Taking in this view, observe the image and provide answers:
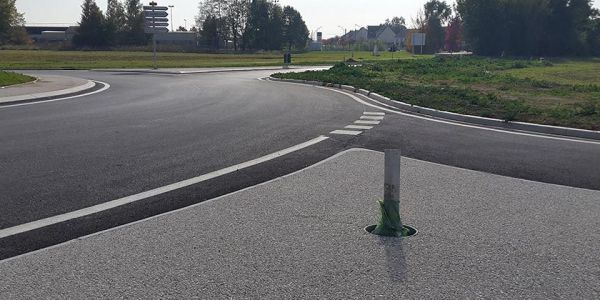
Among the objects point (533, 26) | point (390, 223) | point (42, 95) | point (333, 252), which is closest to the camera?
point (333, 252)

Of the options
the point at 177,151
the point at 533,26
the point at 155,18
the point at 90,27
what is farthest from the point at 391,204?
the point at 90,27

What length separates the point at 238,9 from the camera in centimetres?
11200

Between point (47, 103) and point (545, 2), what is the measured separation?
7640 centimetres

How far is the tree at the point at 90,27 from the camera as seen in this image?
95938mm

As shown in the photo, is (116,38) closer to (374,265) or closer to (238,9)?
(238,9)

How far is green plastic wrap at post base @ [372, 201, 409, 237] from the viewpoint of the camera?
17.6ft

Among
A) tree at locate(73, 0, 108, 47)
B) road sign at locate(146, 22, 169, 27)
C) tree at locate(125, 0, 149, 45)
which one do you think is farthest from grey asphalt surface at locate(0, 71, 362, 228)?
tree at locate(125, 0, 149, 45)

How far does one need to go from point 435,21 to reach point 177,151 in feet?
382

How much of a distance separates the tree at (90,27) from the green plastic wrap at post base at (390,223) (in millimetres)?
98783

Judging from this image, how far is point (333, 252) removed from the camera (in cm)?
489

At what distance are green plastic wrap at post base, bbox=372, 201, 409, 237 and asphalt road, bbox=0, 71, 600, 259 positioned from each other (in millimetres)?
2256

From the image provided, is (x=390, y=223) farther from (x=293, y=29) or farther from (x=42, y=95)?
(x=293, y=29)

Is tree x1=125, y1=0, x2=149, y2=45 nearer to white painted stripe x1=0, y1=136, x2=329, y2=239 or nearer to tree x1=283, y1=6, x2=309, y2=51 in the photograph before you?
tree x1=283, y1=6, x2=309, y2=51

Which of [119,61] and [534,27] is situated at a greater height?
[534,27]
